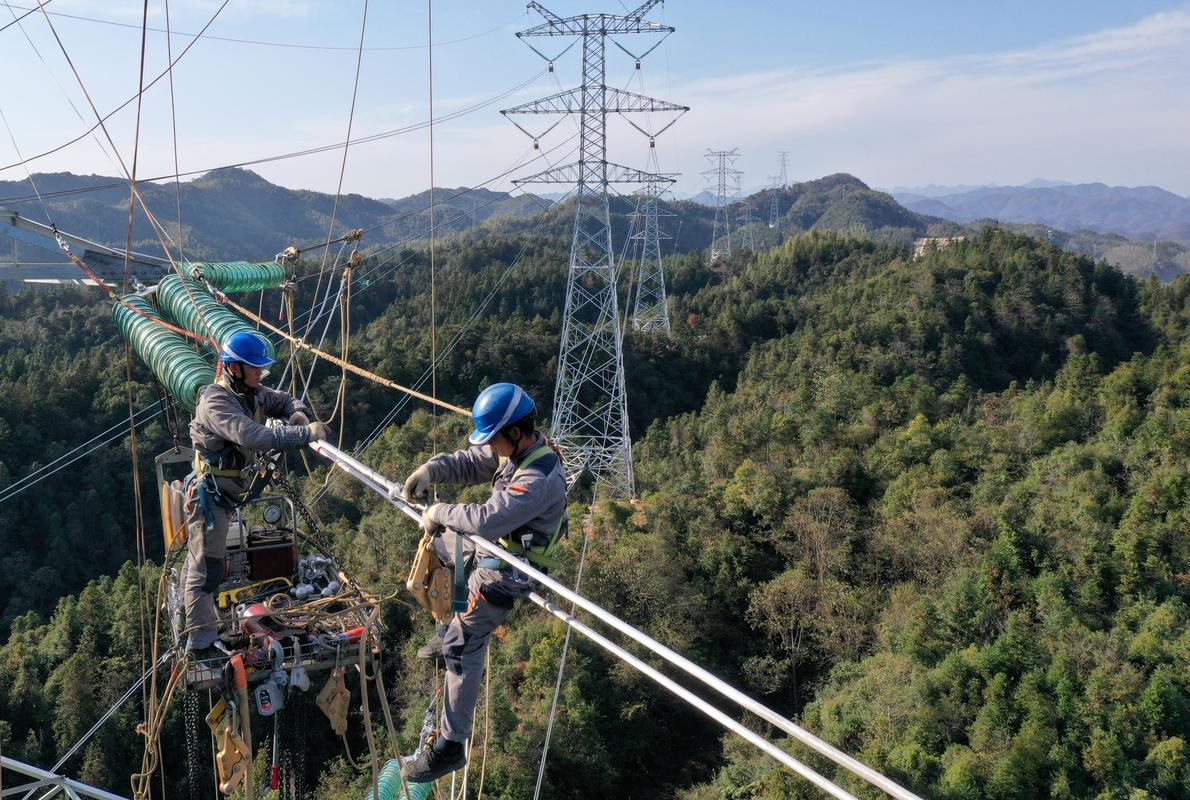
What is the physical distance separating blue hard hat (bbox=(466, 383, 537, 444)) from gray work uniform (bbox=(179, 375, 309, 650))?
1.69 m

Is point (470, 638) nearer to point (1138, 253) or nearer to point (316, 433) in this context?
point (316, 433)

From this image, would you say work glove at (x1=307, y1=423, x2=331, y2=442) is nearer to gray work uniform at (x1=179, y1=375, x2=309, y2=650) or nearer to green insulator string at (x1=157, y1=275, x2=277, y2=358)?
gray work uniform at (x1=179, y1=375, x2=309, y2=650)

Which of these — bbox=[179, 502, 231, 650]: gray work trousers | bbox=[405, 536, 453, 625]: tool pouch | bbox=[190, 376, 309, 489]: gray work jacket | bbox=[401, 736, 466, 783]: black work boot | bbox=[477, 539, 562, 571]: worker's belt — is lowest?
bbox=[401, 736, 466, 783]: black work boot

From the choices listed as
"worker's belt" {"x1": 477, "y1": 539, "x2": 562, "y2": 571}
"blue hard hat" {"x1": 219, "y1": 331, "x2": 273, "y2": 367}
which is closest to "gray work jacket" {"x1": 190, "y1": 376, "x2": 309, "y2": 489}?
"blue hard hat" {"x1": 219, "y1": 331, "x2": 273, "y2": 367}

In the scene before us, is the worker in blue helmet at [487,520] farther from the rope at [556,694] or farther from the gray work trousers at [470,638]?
the rope at [556,694]

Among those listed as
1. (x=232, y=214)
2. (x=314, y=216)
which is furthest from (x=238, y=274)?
(x=314, y=216)

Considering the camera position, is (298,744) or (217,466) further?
(298,744)

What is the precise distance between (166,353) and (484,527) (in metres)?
4.25

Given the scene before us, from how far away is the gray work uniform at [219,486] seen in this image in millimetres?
5480

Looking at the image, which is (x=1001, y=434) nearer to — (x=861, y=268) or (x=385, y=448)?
(x=385, y=448)

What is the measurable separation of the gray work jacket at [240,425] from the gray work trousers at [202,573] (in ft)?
1.04

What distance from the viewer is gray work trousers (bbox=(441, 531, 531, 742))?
455 cm

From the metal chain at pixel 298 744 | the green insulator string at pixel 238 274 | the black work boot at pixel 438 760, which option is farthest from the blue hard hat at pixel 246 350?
the green insulator string at pixel 238 274

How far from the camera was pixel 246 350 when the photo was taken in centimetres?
564
